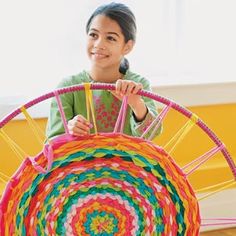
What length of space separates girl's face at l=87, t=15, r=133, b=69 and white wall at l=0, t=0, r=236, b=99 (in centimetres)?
46

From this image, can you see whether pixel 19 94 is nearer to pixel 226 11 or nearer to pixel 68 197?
pixel 68 197

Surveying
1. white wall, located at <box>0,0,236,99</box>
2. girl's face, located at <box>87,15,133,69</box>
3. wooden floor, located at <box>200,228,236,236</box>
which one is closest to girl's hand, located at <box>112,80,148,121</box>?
girl's face, located at <box>87,15,133,69</box>

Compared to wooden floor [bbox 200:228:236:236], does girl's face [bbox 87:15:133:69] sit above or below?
above

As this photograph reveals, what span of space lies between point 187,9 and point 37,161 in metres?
1.00

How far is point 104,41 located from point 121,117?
0.76 feet

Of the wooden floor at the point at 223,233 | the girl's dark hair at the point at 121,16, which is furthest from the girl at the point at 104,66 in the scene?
the wooden floor at the point at 223,233

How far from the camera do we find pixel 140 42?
1.76m

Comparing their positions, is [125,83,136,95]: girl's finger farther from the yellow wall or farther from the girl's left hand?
the yellow wall

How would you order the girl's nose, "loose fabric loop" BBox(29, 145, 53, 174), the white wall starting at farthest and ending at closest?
the white wall, the girl's nose, "loose fabric loop" BBox(29, 145, 53, 174)

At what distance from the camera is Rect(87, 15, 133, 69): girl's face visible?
118 cm

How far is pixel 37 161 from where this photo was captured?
96 cm

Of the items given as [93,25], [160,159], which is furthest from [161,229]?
[93,25]

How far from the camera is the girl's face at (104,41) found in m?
1.18

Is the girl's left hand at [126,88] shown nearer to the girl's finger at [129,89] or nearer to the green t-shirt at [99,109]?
the girl's finger at [129,89]
